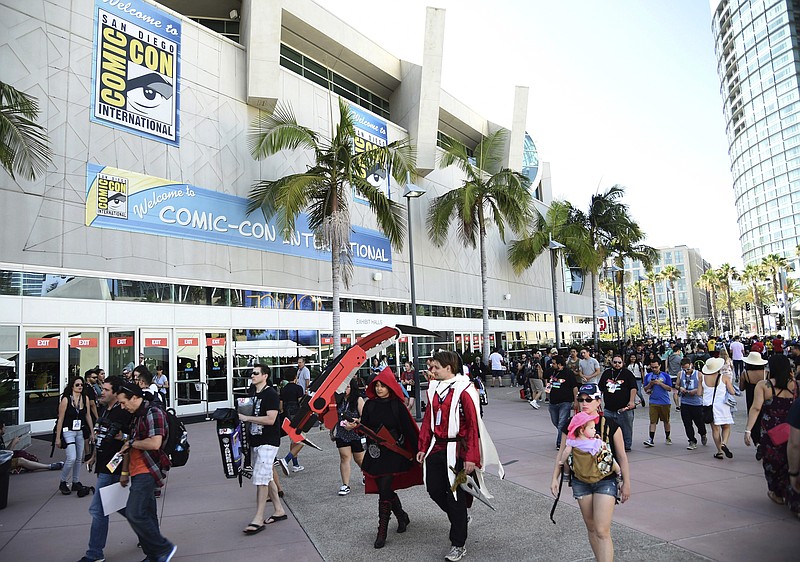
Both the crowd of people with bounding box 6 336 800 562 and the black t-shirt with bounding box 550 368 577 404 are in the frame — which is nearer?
the crowd of people with bounding box 6 336 800 562

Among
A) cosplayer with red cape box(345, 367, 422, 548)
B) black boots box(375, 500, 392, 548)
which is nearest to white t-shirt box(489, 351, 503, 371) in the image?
cosplayer with red cape box(345, 367, 422, 548)

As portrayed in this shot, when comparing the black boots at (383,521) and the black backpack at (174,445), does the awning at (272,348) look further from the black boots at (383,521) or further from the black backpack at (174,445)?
the black boots at (383,521)

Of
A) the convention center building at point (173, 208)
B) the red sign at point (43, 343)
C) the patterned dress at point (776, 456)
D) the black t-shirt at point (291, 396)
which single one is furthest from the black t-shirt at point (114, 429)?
the red sign at point (43, 343)

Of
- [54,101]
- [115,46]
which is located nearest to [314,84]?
[115,46]

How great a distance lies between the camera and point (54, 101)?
14.2 meters

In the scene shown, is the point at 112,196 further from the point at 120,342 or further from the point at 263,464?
the point at 263,464

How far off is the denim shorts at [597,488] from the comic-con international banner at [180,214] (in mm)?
14104

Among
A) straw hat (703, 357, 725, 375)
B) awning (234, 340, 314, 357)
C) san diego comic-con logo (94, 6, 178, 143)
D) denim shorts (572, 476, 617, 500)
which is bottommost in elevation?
denim shorts (572, 476, 617, 500)

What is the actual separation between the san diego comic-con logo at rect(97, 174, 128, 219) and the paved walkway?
26.6 feet

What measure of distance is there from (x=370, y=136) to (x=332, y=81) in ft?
10.2

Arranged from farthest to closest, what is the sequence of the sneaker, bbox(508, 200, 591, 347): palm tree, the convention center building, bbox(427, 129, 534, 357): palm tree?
bbox(508, 200, 591, 347): palm tree, bbox(427, 129, 534, 357): palm tree, the convention center building, the sneaker

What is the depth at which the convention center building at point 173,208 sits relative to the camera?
44.9 feet

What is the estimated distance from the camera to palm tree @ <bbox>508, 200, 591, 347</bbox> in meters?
31.8

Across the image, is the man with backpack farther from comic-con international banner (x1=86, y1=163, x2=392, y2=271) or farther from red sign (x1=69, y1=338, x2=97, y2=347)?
comic-con international banner (x1=86, y1=163, x2=392, y2=271)
